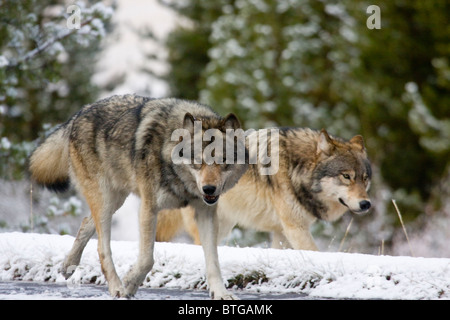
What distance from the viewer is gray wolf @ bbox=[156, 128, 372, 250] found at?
24.0 feet

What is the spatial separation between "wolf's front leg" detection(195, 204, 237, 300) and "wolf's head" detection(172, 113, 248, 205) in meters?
0.22

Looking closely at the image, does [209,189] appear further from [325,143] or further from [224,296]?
[325,143]

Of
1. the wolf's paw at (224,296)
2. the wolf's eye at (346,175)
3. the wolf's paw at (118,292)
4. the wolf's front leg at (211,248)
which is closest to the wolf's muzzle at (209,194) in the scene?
the wolf's front leg at (211,248)

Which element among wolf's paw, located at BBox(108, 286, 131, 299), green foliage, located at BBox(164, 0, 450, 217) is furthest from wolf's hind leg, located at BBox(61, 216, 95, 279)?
green foliage, located at BBox(164, 0, 450, 217)

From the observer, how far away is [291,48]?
23.6m

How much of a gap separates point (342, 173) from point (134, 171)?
2944mm

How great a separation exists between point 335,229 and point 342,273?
14877mm

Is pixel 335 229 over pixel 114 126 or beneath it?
beneath

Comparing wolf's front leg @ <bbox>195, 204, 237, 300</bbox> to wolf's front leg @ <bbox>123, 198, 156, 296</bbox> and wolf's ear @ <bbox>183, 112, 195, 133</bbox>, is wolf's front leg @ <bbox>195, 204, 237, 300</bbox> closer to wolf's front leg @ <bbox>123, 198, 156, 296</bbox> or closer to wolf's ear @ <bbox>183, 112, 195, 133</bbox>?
wolf's front leg @ <bbox>123, 198, 156, 296</bbox>

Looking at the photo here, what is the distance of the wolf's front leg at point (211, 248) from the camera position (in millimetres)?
4799

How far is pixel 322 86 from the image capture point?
24.7 meters

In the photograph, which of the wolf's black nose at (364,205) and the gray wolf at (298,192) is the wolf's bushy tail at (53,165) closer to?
the gray wolf at (298,192)
